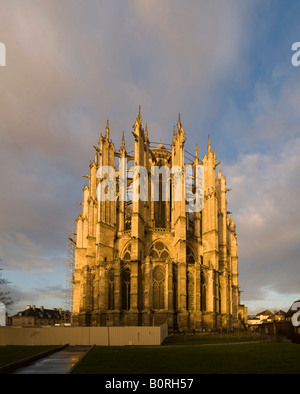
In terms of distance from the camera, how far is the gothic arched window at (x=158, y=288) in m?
43.1

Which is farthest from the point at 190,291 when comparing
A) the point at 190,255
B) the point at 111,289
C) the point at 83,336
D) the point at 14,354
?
the point at 14,354

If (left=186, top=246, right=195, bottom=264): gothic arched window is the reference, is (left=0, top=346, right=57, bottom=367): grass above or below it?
below

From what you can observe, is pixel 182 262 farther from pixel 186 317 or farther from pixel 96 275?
pixel 96 275

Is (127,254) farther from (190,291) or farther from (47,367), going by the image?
(47,367)

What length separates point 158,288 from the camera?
4341 cm

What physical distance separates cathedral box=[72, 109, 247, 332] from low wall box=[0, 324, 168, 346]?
9.64 m

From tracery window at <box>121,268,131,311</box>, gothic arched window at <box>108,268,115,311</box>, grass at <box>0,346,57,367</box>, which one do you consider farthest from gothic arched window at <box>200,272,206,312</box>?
grass at <box>0,346,57,367</box>

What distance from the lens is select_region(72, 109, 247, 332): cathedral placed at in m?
42.3

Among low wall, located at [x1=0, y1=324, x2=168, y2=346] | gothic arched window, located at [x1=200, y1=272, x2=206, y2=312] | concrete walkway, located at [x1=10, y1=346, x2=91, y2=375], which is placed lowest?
low wall, located at [x1=0, y1=324, x2=168, y2=346]

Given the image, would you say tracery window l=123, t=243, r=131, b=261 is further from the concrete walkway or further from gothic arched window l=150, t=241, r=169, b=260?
the concrete walkway

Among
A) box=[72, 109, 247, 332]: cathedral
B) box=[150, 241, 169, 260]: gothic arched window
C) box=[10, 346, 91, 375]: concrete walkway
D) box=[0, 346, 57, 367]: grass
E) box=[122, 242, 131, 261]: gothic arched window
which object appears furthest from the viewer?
box=[122, 242, 131, 261]: gothic arched window

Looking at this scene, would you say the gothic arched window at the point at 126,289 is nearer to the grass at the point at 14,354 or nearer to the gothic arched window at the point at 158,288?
the gothic arched window at the point at 158,288
